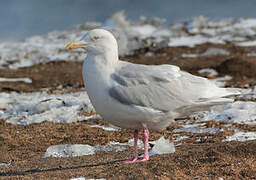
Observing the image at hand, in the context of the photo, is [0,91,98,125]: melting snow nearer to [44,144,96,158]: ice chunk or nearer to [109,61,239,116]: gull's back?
[44,144,96,158]: ice chunk

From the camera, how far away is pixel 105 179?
489 centimetres

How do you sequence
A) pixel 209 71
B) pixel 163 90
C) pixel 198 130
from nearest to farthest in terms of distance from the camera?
pixel 163 90, pixel 198 130, pixel 209 71

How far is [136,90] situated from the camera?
5410 millimetres

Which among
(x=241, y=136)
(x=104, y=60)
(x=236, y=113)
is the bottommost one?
(x=236, y=113)

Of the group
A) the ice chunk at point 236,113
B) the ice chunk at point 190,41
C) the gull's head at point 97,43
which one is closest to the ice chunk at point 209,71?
the ice chunk at point 236,113

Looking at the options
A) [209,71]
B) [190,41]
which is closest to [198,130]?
[209,71]

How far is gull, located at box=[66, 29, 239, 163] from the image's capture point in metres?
5.32

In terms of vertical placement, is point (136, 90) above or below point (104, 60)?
below

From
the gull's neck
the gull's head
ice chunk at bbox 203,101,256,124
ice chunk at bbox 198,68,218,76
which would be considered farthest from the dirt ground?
ice chunk at bbox 198,68,218,76

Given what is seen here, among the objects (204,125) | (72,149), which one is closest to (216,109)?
(204,125)

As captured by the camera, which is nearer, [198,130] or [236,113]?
[198,130]

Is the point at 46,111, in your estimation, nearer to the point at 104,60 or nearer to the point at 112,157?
the point at 112,157

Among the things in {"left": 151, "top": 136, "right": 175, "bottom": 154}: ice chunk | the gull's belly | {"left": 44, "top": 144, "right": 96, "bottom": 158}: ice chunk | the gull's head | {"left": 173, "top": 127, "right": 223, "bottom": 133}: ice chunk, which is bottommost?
{"left": 173, "top": 127, "right": 223, "bottom": 133}: ice chunk

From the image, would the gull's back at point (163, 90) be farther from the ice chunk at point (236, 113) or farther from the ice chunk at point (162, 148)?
the ice chunk at point (236, 113)
